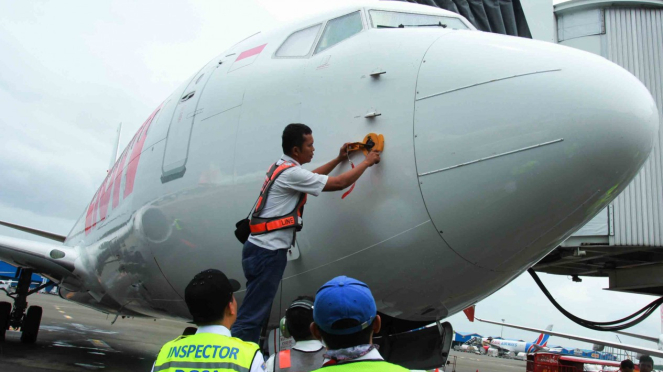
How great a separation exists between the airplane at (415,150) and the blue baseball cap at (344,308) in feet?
4.35

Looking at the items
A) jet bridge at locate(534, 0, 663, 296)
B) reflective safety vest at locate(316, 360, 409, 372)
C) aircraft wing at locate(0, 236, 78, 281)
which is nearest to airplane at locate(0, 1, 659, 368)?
reflective safety vest at locate(316, 360, 409, 372)

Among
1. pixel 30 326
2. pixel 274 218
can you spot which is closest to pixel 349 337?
pixel 274 218

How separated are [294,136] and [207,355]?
1.68 meters

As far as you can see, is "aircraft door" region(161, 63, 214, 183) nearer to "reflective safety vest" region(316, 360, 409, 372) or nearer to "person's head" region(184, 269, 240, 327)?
"person's head" region(184, 269, 240, 327)

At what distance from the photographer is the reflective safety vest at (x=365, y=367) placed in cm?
145

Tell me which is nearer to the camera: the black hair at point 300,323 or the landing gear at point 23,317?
the black hair at point 300,323

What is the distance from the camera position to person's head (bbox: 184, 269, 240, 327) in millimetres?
2031

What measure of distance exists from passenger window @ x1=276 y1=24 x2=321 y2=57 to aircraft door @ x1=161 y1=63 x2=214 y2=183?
2.91 ft

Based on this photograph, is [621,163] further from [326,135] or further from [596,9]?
[596,9]

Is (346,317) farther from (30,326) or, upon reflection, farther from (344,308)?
(30,326)

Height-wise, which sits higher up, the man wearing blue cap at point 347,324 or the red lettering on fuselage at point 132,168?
the red lettering on fuselage at point 132,168

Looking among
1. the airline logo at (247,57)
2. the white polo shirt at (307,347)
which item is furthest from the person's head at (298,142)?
the airline logo at (247,57)

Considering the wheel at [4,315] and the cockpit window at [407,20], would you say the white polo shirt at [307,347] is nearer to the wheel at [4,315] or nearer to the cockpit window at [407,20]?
the cockpit window at [407,20]

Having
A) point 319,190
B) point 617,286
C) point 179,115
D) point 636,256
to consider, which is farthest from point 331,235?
point 617,286
